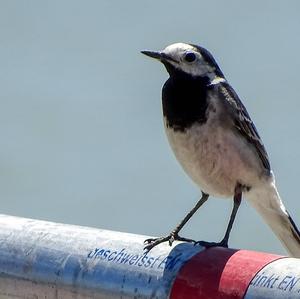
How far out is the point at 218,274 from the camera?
10.1 ft

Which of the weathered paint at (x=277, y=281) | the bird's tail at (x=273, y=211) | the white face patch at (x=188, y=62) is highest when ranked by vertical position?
the white face patch at (x=188, y=62)

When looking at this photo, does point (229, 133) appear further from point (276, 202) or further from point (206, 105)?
point (276, 202)

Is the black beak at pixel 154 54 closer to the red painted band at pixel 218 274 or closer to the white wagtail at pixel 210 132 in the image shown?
the white wagtail at pixel 210 132

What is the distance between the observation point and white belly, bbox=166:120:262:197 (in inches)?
203

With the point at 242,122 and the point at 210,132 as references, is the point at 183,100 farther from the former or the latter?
the point at 242,122

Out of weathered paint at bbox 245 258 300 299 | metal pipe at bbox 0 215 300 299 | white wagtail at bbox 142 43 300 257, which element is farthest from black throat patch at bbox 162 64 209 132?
weathered paint at bbox 245 258 300 299

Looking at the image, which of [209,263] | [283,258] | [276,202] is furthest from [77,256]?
[276,202]

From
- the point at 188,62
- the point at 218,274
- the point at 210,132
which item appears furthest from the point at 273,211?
the point at 218,274

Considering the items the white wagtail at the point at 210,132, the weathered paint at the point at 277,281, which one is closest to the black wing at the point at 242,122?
the white wagtail at the point at 210,132

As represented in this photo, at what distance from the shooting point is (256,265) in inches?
119

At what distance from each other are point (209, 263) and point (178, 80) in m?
2.26

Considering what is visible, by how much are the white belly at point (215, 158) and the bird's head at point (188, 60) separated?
32 cm

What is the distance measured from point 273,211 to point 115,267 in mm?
2615

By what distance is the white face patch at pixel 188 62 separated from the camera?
529 centimetres
